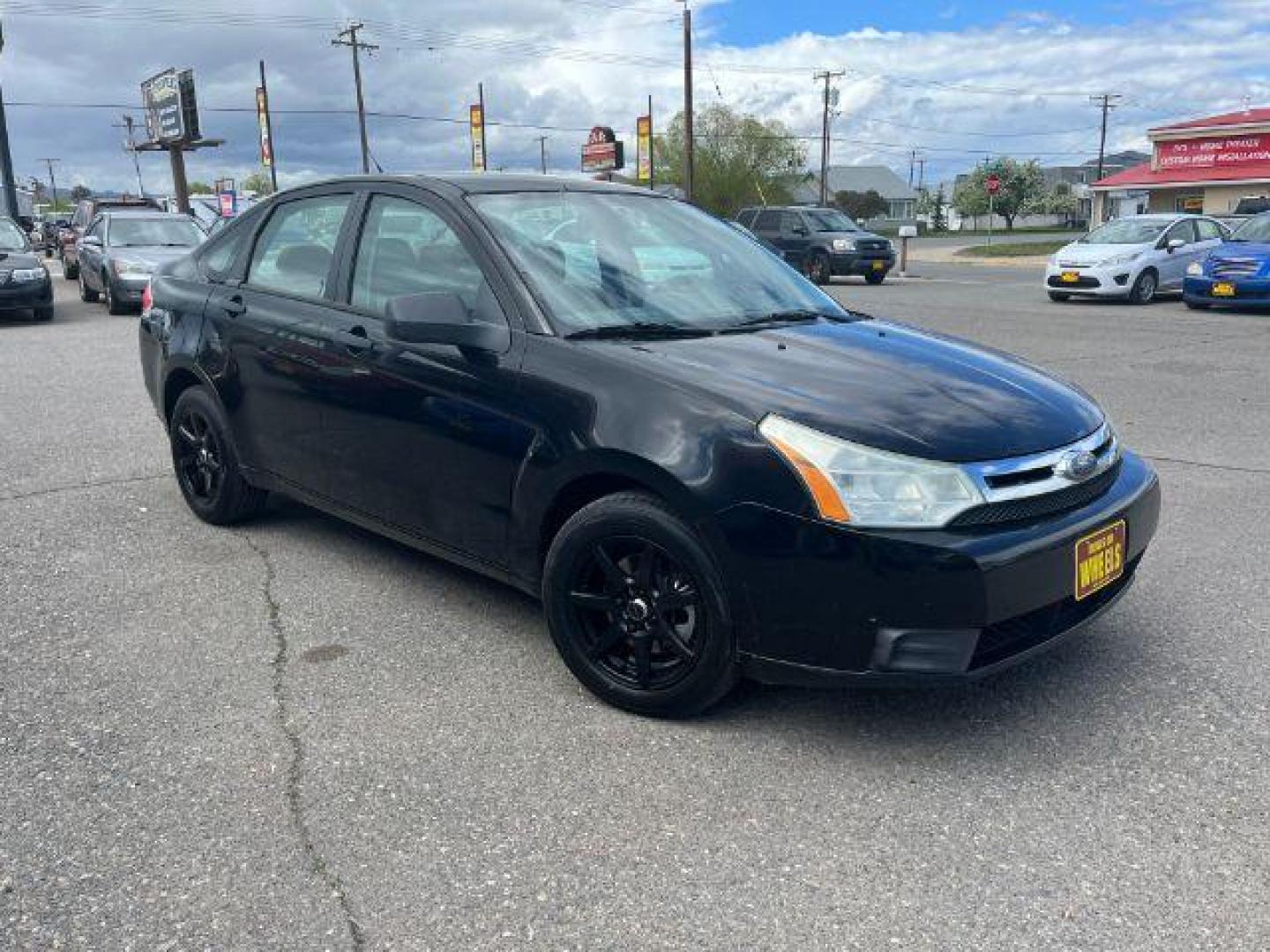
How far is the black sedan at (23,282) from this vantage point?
558 inches

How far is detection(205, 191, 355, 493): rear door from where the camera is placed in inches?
165

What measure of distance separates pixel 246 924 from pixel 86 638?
194 cm

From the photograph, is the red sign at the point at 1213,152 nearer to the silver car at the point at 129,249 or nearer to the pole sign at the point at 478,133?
the pole sign at the point at 478,133

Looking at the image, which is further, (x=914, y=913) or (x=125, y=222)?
(x=125, y=222)

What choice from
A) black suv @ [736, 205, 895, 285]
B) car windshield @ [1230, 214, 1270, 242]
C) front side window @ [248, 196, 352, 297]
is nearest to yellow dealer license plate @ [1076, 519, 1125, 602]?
front side window @ [248, 196, 352, 297]

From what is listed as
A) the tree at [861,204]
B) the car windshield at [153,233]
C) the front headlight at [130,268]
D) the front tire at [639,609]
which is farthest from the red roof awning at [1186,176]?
the front tire at [639,609]

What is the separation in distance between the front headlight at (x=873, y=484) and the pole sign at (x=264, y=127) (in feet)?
172

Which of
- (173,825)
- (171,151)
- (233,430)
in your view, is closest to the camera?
(173,825)

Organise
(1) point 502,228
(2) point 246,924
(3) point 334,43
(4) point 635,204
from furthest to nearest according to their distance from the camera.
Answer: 1. (3) point 334,43
2. (4) point 635,204
3. (1) point 502,228
4. (2) point 246,924

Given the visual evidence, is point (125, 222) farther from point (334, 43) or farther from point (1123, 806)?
point (334, 43)

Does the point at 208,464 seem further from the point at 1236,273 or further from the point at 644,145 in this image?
the point at 644,145

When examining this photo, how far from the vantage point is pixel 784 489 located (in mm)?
2758

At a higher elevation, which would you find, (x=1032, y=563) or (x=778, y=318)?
(x=778, y=318)

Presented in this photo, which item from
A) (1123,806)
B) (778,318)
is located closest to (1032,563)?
(1123,806)
